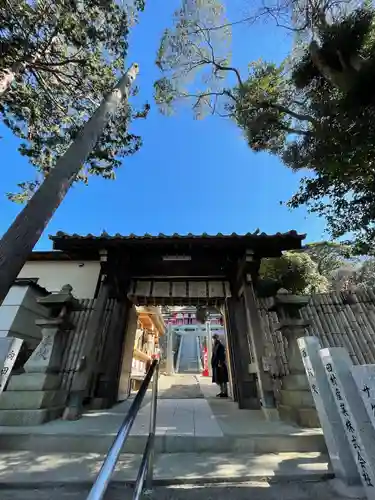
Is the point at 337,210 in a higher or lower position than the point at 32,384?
higher

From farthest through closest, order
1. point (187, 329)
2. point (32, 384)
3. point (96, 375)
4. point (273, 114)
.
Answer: point (187, 329)
point (273, 114)
point (96, 375)
point (32, 384)

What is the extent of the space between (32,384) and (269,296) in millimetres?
5585

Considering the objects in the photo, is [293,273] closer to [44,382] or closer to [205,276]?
[205,276]

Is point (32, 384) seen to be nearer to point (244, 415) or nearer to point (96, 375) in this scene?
point (96, 375)

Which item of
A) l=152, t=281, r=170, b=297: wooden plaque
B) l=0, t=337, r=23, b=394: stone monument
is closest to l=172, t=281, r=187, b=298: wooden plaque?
l=152, t=281, r=170, b=297: wooden plaque

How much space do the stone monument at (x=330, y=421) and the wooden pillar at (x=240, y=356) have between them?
2947 millimetres

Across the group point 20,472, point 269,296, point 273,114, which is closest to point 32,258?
point 20,472

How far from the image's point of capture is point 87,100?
7.60m

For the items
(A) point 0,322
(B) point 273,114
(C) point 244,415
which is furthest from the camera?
(B) point 273,114

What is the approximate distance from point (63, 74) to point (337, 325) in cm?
1029

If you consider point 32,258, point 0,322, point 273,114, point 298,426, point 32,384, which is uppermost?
point 273,114

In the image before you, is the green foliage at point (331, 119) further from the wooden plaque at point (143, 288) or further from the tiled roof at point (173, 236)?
the wooden plaque at point (143, 288)

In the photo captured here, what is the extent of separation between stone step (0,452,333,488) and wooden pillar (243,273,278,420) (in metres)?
1.54

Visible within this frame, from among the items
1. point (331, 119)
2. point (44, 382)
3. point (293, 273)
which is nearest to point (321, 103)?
point (331, 119)
